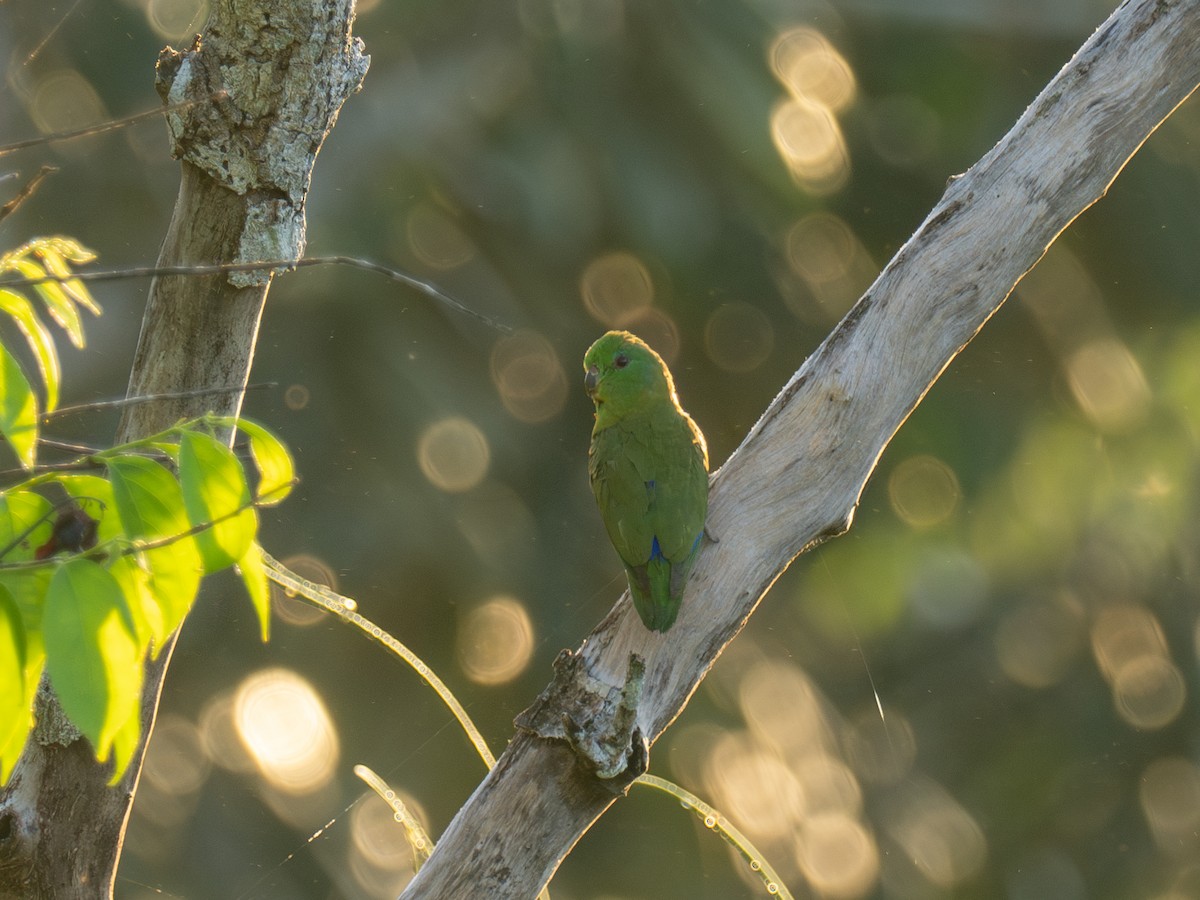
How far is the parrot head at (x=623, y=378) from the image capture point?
1.36 metres

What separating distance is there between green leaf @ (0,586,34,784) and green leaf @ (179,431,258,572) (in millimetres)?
81

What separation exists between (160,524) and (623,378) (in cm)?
88

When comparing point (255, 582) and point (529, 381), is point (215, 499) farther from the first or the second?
point (529, 381)

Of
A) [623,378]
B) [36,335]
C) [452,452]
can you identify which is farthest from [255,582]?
[452,452]

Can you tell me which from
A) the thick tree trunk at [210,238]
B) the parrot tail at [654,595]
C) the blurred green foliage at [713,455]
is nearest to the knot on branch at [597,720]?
the parrot tail at [654,595]

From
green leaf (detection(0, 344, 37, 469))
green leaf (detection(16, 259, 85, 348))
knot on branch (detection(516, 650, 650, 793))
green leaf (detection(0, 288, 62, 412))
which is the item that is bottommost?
knot on branch (detection(516, 650, 650, 793))

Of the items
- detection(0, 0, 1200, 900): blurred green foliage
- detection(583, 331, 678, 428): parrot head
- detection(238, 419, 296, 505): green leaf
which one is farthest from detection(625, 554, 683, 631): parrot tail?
detection(0, 0, 1200, 900): blurred green foliage

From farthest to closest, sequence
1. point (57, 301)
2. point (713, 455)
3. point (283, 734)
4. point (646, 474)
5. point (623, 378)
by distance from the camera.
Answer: point (713, 455) → point (283, 734) → point (623, 378) → point (646, 474) → point (57, 301)

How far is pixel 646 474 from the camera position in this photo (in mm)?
1244

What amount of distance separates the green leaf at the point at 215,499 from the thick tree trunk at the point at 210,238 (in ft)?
1.41

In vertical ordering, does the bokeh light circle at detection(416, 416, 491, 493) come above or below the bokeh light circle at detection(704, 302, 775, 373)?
above

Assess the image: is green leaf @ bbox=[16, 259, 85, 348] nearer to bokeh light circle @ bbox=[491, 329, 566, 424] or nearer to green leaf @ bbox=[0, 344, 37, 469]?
green leaf @ bbox=[0, 344, 37, 469]

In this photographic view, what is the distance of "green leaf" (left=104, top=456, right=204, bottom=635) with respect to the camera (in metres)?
0.52

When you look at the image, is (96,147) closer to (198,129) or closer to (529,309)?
(529,309)
